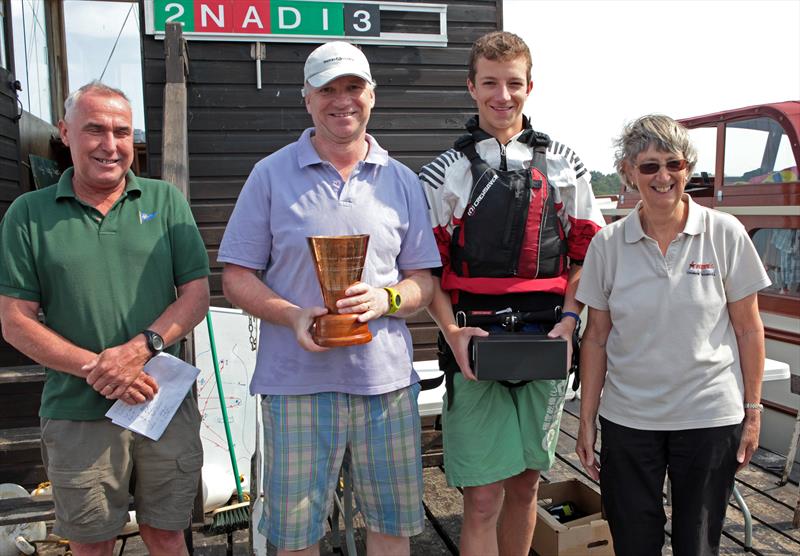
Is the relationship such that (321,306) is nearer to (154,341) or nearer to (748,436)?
(154,341)

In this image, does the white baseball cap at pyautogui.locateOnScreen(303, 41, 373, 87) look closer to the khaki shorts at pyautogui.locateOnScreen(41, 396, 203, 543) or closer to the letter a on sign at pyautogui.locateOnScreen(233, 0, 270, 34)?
the khaki shorts at pyautogui.locateOnScreen(41, 396, 203, 543)

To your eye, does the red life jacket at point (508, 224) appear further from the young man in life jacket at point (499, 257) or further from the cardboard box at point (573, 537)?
the cardboard box at point (573, 537)

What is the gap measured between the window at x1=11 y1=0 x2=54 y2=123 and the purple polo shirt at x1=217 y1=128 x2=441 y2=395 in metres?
4.38

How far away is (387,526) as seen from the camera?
A: 220cm

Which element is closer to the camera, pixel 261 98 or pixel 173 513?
pixel 173 513

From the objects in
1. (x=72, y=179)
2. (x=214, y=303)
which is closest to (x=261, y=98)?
(x=214, y=303)

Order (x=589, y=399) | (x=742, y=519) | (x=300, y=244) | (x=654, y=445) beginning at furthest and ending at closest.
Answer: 1. (x=742, y=519)
2. (x=589, y=399)
3. (x=654, y=445)
4. (x=300, y=244)

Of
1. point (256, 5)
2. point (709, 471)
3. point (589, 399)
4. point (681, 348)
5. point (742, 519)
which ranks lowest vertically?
point (742, 519)

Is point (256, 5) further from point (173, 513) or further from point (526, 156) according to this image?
point (173, 513)

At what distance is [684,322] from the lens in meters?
2.17

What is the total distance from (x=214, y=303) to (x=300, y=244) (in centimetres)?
285

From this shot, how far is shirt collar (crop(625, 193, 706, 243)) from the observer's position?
2207mm

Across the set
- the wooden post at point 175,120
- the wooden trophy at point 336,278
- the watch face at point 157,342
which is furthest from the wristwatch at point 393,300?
the wooden post at point 175,120

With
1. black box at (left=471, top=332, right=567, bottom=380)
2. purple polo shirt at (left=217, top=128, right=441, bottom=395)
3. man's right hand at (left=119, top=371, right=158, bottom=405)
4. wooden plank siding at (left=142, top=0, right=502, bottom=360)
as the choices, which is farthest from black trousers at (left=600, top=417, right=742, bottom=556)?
wooden plank siding at (left=142, top=0, right=502, bottom=360)
